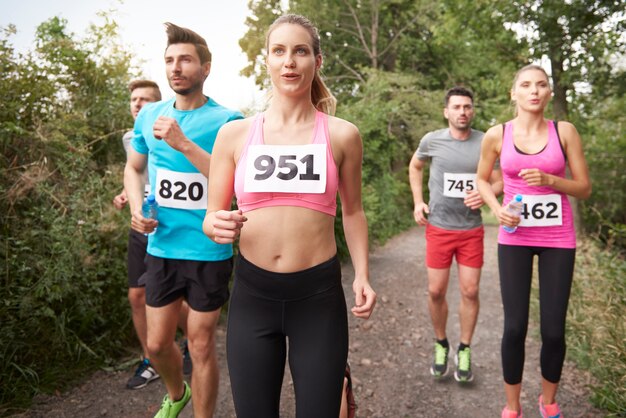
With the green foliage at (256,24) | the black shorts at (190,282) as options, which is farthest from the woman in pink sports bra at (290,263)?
the green foliage at (256,24)

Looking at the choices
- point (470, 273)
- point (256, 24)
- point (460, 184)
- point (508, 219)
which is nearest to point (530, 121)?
point (508, 219)

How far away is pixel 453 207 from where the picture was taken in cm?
421

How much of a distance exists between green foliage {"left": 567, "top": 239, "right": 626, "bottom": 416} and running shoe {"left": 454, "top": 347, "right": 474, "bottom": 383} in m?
0.90

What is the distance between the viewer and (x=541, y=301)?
3.01 metres

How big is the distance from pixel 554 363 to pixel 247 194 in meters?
2.35

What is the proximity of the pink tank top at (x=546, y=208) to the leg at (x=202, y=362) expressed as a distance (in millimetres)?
2001

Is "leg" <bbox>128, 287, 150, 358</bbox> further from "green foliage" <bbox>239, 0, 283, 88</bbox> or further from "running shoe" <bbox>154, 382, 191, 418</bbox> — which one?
"green foliage" <bbox>239, 0, 283, 88</bbox>

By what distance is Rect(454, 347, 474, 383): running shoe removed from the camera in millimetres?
3961

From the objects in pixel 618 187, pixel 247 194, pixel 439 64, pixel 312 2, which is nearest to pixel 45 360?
pixel 247 194

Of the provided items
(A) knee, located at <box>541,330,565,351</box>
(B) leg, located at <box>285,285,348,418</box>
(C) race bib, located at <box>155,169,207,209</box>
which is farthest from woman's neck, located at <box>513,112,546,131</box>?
(C) race bib, located at <box>155,169,207,209</box>

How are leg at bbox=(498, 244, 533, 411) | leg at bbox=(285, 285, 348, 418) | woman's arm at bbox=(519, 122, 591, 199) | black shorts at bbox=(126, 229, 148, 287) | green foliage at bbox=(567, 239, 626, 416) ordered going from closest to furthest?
1. leg at bbox=(285, 285, 348, 418)
2. woman's arm at bbox=(519, 122, 591, 199)
3. leg at bbox=(498, 244, 533, 411)
4. green foliage at bbox=(567, 239, 626, 416)
5. black shorts at bbox=(126, 229, 148, 287)

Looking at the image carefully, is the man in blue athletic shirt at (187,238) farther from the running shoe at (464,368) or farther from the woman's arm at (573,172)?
the running shoe at (464,368)

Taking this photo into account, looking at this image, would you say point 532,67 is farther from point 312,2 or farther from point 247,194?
point 312,2

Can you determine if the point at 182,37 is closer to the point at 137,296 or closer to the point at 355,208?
the point at 355,208
